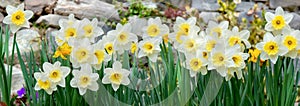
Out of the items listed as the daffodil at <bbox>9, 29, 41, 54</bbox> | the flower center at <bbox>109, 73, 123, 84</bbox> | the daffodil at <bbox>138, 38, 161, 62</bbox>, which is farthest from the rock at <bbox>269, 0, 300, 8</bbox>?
the flower center at <bbox>109, 73, 123, 84</bbox>

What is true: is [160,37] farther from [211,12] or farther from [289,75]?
[211,12]

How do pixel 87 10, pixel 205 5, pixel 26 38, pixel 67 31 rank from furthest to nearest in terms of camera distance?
pixel 205 5
pixel 87 10
pixel 26 38
pixel 67 31

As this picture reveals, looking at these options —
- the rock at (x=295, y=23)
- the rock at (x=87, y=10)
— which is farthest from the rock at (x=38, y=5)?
the rock at (x=295, y=23)

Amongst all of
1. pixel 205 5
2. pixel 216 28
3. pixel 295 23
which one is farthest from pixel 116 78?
pixel 205 5

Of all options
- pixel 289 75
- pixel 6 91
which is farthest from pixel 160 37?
pixel 6 91

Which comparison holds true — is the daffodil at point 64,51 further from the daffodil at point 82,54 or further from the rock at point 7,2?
the rock at point 7,2

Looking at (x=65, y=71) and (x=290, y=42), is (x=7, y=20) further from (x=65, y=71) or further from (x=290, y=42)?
(x=290, y=42)
